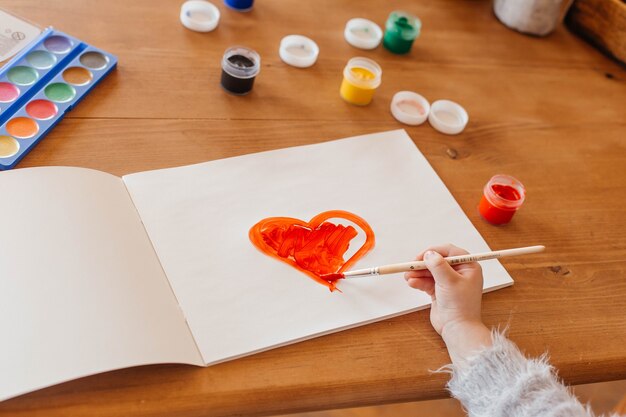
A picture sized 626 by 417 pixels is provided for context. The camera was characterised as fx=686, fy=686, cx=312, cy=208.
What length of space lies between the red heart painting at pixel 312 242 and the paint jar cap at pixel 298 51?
1.09 ft

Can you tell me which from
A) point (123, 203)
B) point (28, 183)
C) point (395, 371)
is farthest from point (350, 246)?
point (28, 183)

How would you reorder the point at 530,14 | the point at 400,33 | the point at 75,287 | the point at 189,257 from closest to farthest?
the point at 75,287 < the point at 189,257 < the point at 400,33 < the point at 530,14

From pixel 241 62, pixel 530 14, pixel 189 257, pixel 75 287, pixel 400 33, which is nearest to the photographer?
pixel 75 287

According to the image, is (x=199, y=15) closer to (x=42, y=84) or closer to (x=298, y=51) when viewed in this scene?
(x=298, y=51)

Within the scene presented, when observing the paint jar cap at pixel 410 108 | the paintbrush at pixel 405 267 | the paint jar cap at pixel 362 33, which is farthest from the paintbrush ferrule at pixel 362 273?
the paint jar cap at pixel 362 33

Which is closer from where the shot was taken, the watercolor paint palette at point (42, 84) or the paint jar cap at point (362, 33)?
the watercolor paint palette at point (42, 84)

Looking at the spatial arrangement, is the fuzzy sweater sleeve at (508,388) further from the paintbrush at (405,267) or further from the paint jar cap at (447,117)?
the paint jar cap at (447,117)

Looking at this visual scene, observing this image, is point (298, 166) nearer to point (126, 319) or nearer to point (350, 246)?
point (350, 246)

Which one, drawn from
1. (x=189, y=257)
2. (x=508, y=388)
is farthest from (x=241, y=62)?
(x=508, y=388)

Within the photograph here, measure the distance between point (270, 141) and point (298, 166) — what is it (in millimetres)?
64

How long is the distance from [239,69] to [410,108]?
293mm

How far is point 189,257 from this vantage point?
82 centimetres

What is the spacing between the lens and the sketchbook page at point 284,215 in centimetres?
78

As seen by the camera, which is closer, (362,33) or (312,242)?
(312,242)
